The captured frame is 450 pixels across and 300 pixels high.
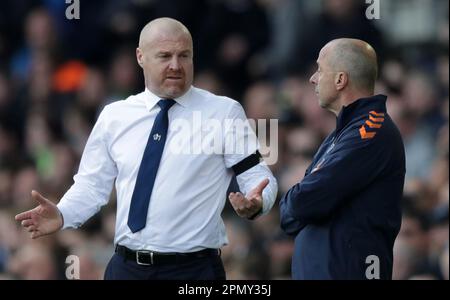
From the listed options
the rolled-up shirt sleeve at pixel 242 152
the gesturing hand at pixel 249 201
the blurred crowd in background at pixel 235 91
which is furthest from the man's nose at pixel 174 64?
the blurred crowd in background at pixel 235 91

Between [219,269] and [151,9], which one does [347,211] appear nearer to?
[219,269]

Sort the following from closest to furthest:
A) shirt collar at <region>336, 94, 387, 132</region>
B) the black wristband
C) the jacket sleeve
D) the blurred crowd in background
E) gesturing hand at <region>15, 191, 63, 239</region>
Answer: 1. the jacket sleeve
2. shirt collar at <region>336, 94, 387, 132</region>
3. gesturing hand at <region>15, 191, 63, 239</region>
4. the black wristband
5. the blurred crowd in background

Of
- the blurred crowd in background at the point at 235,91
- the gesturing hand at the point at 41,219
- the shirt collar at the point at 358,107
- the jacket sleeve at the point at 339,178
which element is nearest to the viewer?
the jacket sleeve at the point at 339,178

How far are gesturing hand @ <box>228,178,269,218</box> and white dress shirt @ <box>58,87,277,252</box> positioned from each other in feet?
0.23

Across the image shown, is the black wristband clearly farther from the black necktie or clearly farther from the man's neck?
→ the man's neck

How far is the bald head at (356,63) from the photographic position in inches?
193

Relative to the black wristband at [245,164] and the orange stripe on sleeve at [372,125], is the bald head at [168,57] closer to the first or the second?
the black wristband at [245,164]

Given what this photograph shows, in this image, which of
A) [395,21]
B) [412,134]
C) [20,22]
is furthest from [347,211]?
[20,22]

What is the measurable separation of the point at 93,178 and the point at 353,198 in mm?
1095

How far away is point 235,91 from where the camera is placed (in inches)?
329

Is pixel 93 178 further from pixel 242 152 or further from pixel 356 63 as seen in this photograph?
pixel 356 63

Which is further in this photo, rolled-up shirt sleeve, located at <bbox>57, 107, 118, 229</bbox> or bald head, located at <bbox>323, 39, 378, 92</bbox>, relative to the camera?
rolled-up shirt sleeve, located at <bbox>57, 107, 118, 229</bbox>

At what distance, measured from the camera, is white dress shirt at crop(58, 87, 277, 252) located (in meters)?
4.98

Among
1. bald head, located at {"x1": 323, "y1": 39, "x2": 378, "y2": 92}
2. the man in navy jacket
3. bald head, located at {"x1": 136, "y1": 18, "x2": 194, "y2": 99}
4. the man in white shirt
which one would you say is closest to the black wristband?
the man in white shirt
